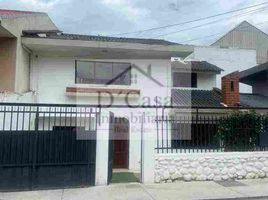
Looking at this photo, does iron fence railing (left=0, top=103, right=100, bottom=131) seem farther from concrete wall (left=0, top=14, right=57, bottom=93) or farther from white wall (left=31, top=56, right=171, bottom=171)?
white wall (left=31, top=56, right=171, bottom=171)

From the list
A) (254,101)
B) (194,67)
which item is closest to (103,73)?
(194,67)

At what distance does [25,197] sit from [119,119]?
18.2 feet

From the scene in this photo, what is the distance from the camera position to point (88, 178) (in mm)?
10047

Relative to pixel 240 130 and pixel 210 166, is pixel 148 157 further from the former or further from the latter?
pixel 240 130

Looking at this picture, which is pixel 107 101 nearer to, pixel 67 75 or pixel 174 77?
pixel 67 75

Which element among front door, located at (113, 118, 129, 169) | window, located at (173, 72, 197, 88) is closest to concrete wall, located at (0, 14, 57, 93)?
front door, located at (113, 118, 129, 169)

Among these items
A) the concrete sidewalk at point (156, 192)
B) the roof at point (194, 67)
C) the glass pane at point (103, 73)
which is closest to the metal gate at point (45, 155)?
the concrete sidewalk at point (156, 192)

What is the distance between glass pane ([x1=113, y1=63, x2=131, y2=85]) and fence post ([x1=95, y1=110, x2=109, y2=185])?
5.89 m

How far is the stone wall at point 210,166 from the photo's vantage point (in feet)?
35.0

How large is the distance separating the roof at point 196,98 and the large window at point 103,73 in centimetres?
303

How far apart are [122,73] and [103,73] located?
86cm

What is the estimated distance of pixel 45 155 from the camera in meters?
9.80

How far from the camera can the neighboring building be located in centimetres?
3722

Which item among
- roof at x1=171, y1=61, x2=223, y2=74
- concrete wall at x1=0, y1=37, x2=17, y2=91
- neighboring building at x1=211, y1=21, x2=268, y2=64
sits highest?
neighboring building at x1=211, y1=21, x2=268, y2=64
